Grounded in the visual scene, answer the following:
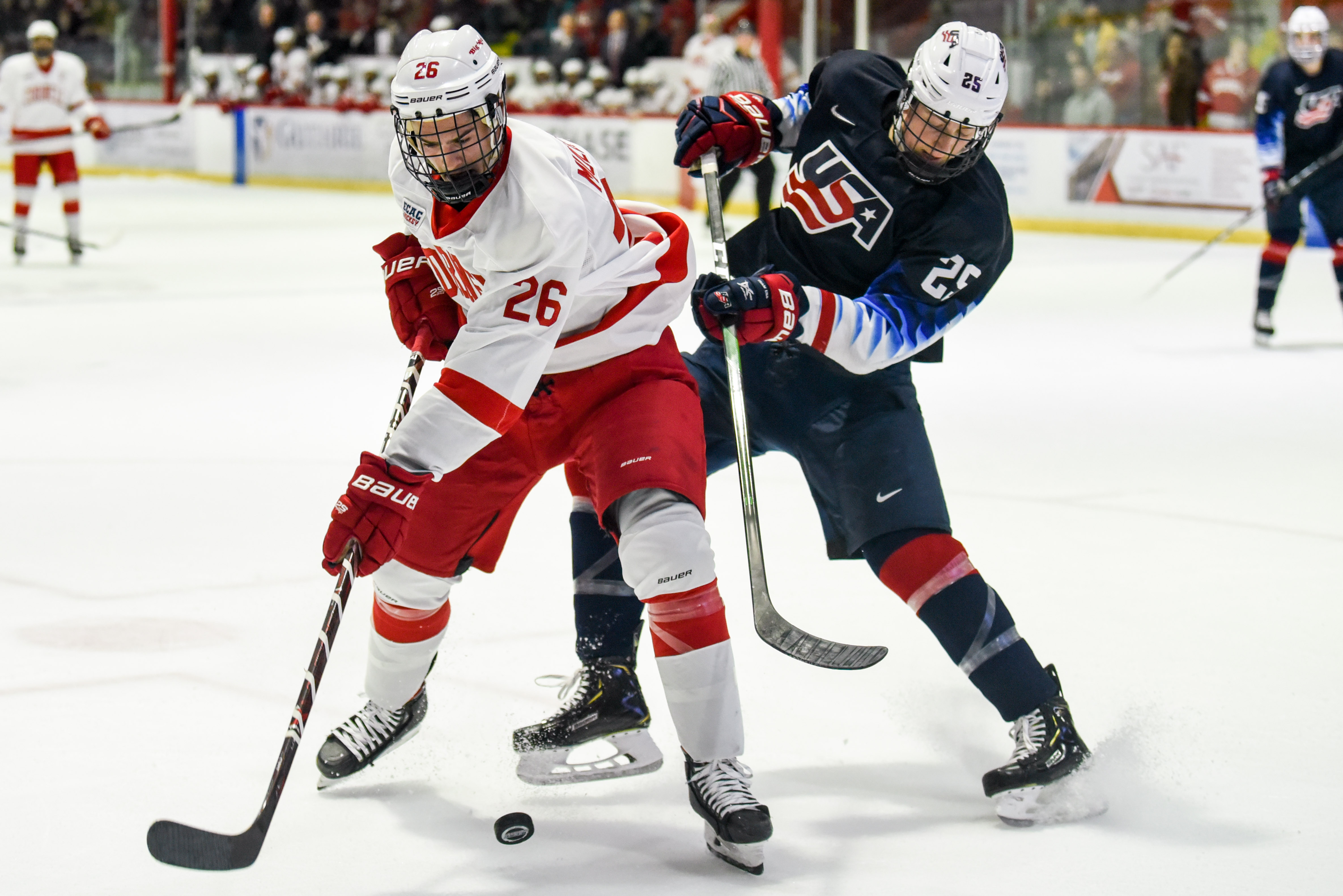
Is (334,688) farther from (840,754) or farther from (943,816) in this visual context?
(943,816)

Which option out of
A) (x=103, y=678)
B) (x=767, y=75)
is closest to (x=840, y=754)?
(x=103, y=678)

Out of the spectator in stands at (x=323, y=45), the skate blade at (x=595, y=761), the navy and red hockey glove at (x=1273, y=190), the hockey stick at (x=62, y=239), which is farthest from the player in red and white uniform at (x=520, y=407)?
the spectator in stands at (x=323, y=45)

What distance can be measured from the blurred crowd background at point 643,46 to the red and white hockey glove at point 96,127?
4168 mm

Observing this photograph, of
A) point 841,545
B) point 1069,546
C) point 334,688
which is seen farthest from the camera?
point 1069,546

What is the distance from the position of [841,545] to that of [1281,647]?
101 centimetres

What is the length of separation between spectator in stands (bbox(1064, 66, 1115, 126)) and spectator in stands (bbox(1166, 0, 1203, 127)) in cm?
42

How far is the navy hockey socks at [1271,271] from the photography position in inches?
254

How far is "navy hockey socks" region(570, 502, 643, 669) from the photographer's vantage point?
240 cm

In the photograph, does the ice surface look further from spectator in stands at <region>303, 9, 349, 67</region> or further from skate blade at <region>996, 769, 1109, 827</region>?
spectator in stands at <region>303, 9, 349, 67</region>

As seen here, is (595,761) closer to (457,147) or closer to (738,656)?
(738,656)

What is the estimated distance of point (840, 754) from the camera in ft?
7.98

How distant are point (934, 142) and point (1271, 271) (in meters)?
4.70

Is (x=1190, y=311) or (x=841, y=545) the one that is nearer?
(x=841, y=545)

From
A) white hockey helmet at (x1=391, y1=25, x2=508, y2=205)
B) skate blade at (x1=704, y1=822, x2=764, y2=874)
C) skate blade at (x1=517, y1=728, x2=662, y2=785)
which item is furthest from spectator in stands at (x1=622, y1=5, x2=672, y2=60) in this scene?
skate blade at (x1=704, y1=822, x2=764, y2=874)
